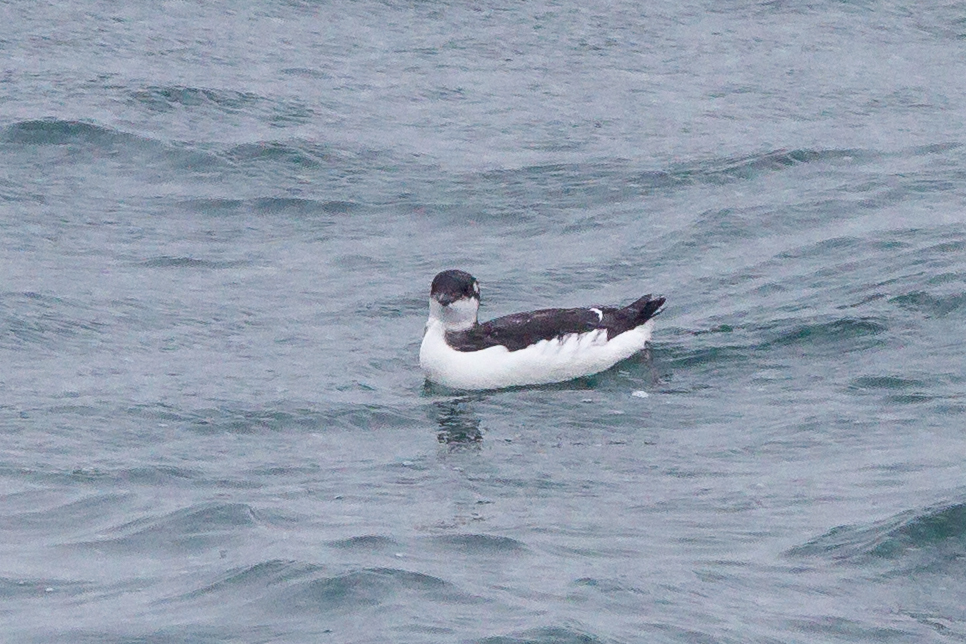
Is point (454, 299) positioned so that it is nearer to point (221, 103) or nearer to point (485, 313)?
point (485, 313)

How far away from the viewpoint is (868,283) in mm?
16812

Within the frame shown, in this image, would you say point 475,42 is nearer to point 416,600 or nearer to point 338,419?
point 338,419

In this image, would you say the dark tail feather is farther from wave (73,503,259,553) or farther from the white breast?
wave (73,503,259,553)

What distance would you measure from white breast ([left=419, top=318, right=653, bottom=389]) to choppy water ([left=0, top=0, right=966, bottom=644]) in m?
0.20

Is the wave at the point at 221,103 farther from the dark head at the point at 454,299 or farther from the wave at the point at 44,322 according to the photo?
the dark head at the point at 454,299

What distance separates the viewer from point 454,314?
1523 centimetres

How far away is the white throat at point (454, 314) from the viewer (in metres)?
15.2

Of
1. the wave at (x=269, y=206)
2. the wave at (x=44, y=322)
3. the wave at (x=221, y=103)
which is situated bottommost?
the wave at (x=44, y=322)

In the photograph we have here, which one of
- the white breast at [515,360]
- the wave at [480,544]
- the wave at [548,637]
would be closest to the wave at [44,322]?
the white breast at [515,360]

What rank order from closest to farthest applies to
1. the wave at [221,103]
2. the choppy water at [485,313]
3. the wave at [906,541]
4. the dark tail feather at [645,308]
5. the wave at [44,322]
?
the choppy water at [485,313] < the wave at [906,541] < the dark tail feather at [645,308] < the wave at [44,322] < the wave at [221,103]

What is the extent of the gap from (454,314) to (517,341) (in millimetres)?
651

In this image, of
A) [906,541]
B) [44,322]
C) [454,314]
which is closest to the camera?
[906,541]

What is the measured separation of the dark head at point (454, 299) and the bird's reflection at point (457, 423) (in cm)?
84

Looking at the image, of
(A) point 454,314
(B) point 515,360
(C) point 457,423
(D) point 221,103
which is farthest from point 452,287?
(D) point 221,103
